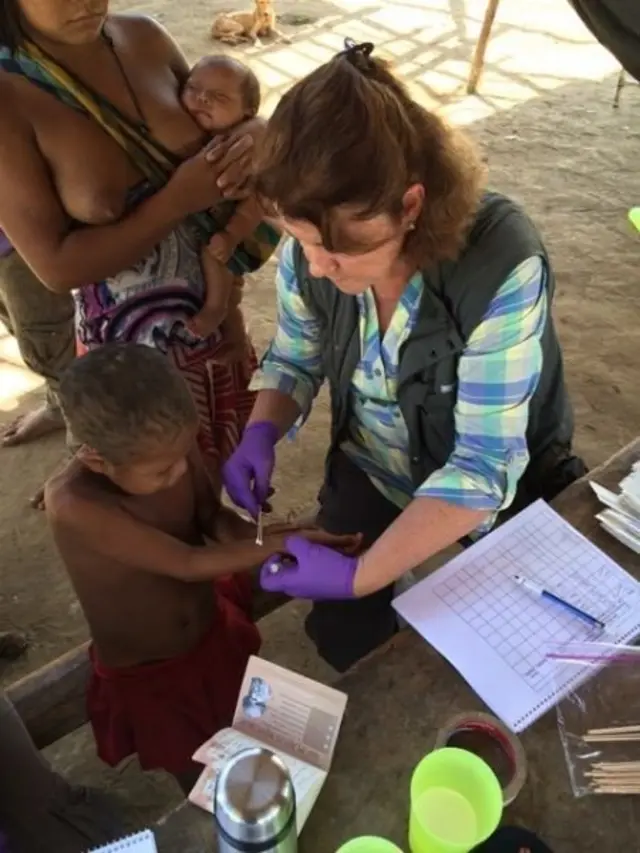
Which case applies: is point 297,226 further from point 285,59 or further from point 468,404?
point 285,59

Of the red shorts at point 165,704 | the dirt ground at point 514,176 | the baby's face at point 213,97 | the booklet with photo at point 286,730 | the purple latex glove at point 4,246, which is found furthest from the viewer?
the dirt ground at point 514,176

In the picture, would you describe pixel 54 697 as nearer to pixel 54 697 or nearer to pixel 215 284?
pixel 54 697

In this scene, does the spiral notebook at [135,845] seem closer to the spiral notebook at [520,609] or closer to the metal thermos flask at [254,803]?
the metal thermos flask at [254,803]

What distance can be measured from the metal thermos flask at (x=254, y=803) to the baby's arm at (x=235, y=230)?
1058mm

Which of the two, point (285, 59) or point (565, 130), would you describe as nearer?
point (565, 130)

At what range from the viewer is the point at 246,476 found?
1.57 metres

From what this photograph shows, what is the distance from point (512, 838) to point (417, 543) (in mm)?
468

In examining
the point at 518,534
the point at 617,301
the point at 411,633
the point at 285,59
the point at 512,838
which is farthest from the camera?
the point at 285,59

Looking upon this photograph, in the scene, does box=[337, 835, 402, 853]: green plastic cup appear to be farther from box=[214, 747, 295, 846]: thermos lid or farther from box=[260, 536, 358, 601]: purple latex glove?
box=[260, 536, 358, 601]: purple latex glove

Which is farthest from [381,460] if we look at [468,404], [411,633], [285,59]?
[285,59]

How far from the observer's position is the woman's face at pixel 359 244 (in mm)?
1201

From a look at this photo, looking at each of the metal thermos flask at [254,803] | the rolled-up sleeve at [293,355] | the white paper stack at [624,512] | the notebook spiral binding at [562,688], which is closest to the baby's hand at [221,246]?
the rolled-up sleeve at [293,355]

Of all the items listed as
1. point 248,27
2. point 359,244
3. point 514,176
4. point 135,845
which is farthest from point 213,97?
point 248,27

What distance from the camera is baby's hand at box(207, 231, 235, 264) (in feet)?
5.50
